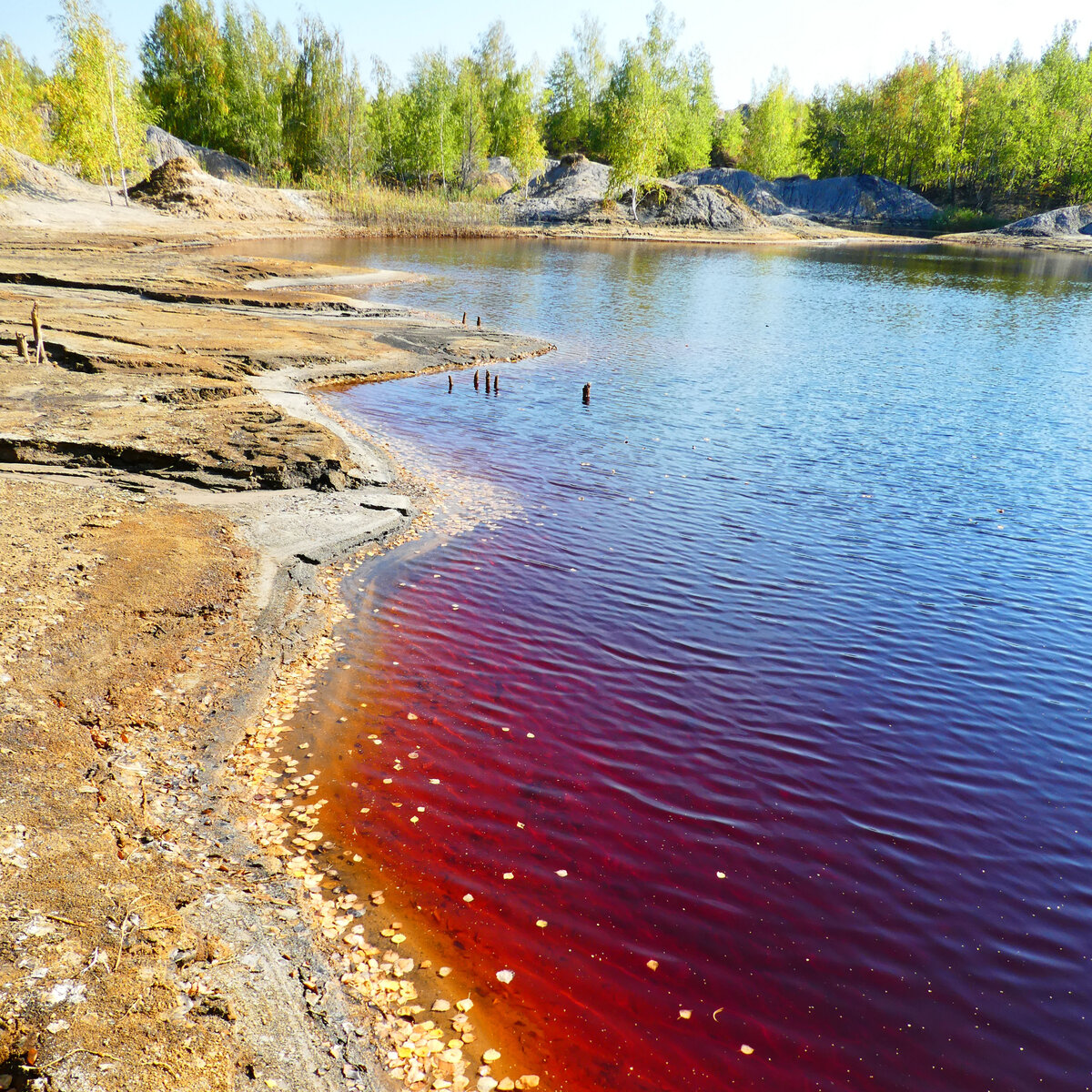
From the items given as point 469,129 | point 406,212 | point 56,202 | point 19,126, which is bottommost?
point 56,202

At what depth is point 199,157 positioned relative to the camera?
100812 mm

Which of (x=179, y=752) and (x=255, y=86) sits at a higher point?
(x=255, y=86)

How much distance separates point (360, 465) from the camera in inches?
711

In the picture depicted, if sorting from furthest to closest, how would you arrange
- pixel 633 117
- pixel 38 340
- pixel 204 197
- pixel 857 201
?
pixel 857 201
pixel 633 117
pixel 204 197
pixel 38 340

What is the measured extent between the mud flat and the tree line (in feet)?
241

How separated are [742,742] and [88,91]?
8625cm

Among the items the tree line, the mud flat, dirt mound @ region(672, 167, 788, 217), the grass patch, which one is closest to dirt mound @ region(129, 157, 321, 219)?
the tree line

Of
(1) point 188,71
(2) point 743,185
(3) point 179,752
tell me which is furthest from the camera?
(2) point 743,185

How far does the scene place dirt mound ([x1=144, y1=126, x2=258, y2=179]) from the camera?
9600 cm

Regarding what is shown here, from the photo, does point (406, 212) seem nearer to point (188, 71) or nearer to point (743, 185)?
point (188, 71)

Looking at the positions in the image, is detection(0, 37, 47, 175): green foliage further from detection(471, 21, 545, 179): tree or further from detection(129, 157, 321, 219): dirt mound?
detection(471, 21, 545, 179): tree

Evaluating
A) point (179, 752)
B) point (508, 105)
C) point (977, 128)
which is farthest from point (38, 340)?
point (977, 128)

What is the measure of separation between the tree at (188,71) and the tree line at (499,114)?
22 centimetres

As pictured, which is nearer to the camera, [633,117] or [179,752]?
[179,752]
